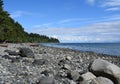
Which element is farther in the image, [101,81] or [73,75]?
[73,75]

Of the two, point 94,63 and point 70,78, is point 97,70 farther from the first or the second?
point 70,78

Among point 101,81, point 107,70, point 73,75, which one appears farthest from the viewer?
point 73,75

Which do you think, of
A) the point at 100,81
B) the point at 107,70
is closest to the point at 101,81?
the point at 100,81

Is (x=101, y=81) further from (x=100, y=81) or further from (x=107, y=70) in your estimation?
(x=107, y=70)

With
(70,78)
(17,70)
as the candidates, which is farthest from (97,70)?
(17,70)

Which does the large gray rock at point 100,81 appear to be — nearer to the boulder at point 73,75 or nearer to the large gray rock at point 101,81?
the large gray rock at point 101,81

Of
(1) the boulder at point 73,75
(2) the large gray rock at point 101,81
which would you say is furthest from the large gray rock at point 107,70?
(1) the boulder at point 73,75

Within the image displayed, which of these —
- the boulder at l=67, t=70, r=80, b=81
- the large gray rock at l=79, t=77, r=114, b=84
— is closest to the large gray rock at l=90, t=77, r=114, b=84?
the large gray rock at l=79, t=77, r=114, b=84

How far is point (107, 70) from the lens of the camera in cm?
1719

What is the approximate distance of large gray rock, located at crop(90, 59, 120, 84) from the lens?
16.9m

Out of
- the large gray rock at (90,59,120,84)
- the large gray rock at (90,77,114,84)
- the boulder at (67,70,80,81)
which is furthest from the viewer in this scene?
the boulder at (67,70,80,81)

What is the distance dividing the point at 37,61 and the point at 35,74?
520cm

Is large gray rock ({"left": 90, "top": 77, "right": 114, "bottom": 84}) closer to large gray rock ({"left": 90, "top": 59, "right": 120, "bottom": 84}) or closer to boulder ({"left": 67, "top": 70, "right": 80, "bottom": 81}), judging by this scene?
large gray rock ({"left": 90, "top": 59, "right": 120, "bottom": 84})

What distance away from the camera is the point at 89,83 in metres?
16.1
